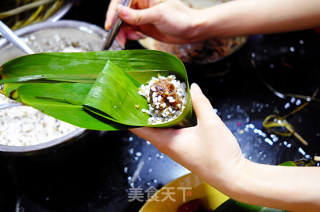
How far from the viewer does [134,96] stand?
1066mm

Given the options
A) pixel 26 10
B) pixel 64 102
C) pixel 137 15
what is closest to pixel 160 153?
pixel 64 102

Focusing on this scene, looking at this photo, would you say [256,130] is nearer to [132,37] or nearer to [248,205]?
[248,205]

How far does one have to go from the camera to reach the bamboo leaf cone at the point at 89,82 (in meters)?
0.99

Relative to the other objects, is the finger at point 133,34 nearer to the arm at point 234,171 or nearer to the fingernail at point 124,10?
the fingernail at point 124,10

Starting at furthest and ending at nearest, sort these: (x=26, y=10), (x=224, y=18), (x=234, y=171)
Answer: (x=26, y=10) → (x=224, y=18) → (x=234, y=171)

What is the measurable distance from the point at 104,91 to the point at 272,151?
2.68 ft

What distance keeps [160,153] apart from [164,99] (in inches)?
16.3

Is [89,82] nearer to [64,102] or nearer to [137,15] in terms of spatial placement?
[64,102]

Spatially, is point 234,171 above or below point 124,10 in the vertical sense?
below

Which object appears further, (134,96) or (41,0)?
(41,0)

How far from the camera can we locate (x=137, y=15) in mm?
1285

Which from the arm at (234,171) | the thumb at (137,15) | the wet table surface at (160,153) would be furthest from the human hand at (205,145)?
the thumb at (137,15)

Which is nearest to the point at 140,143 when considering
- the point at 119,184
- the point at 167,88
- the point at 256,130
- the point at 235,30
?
the point at 119,184

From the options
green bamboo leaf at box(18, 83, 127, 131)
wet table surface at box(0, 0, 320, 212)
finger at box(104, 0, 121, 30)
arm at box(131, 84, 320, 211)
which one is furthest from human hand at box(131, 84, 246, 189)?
finger at box(104, 0, 121, 30)
